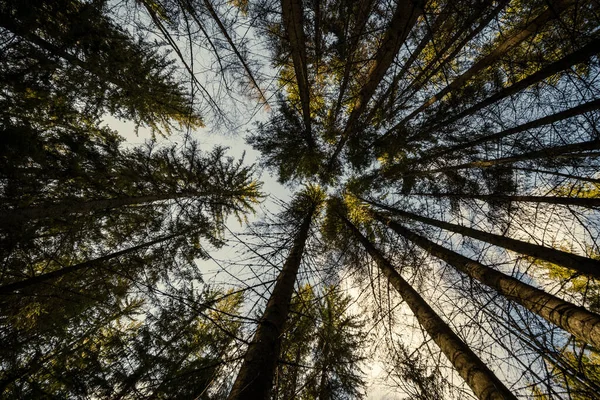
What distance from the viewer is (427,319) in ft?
11.9

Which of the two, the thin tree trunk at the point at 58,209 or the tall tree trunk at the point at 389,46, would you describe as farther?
the thin tree trunk at the point at 58,209

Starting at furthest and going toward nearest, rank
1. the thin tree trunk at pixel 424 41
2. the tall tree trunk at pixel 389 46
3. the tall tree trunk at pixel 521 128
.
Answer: the tall tree trunk at pixel 521 128, the tall tree trunk at pixel 389 46, the thin tree trunk at pixel 424 41

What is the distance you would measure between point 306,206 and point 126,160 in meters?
5.62

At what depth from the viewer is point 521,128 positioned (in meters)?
4.12

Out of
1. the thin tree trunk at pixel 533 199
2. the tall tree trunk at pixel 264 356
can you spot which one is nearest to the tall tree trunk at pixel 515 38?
the thin tree trunk at pixel 533 199

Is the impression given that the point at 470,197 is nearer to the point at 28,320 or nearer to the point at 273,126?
the point at 273,126

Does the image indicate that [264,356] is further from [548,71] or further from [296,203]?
[296,203]

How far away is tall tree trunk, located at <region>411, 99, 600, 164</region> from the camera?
3175 millimetres

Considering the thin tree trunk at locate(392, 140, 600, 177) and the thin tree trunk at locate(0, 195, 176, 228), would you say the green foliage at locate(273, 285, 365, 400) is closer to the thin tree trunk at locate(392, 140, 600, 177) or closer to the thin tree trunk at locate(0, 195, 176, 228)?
the thin tree trunk at locate(392, 140, 600, 177)

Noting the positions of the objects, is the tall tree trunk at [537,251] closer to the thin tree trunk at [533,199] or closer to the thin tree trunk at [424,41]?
the thin tree trunk at [533,199]

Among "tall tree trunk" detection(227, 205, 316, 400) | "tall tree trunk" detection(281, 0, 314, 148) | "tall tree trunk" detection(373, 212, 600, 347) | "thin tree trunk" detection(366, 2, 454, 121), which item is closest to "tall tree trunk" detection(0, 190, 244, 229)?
"tall tree trunk" detection(227, 205, 316, 400)

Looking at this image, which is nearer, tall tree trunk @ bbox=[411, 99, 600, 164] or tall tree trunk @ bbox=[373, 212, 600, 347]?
tall tree trunk @ bbox=[373, 212, 600, 347]

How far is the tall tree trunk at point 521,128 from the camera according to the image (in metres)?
3.17

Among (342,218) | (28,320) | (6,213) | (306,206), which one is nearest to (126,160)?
(6,213)
